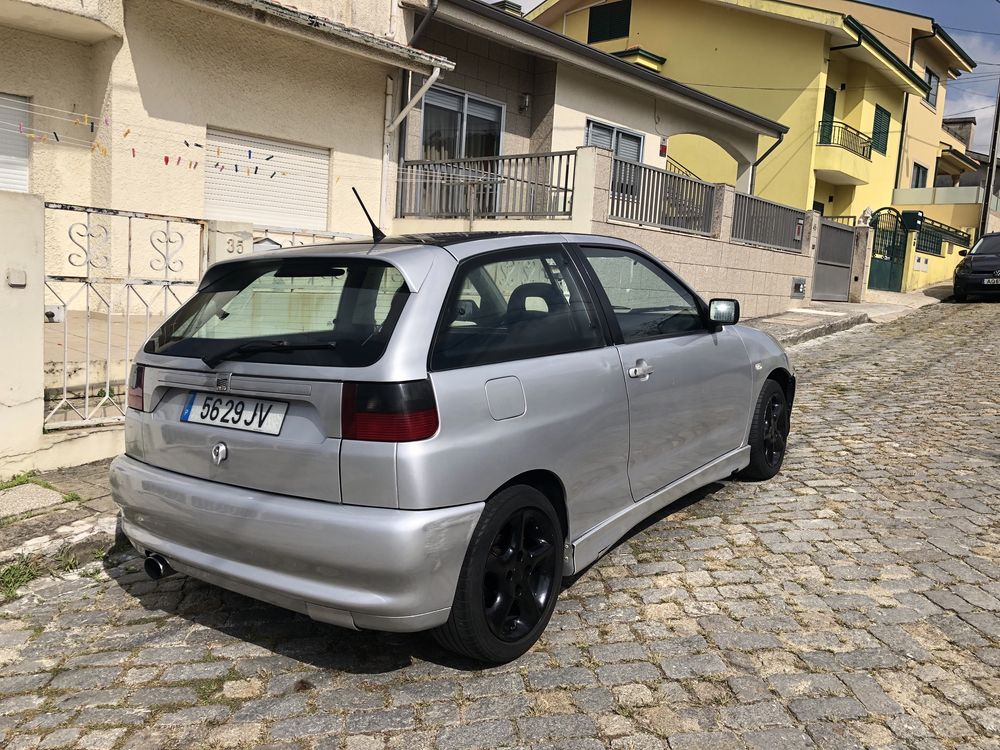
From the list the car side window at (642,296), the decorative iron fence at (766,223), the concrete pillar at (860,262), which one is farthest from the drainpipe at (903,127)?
the car side window at (642,296)

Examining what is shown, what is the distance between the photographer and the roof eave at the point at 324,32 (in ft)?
30.2

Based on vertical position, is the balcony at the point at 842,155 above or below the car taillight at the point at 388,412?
above

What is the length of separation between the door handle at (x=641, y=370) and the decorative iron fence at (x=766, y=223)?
10642 millimetres

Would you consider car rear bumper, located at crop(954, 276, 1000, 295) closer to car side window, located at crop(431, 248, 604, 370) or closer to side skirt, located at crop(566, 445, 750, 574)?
side skirt, located at crop(566, 445, 750, 574)

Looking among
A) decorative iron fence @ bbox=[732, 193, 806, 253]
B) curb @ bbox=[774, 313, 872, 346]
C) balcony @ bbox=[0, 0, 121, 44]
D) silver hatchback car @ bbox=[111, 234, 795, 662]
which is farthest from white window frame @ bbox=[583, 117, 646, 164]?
silver hatchback car @ bbox=[111, 234, 795, 662]

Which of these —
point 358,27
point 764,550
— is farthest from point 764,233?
point 764,550

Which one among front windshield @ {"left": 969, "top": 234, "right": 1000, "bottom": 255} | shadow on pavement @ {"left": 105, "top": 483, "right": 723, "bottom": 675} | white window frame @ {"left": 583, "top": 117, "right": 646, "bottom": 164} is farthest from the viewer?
front windshield @ {"left": 969, "top": 234, "right": 1000, "bottom": 255}

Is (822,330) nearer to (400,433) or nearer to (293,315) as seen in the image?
(293,315)

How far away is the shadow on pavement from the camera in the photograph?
3225 mm

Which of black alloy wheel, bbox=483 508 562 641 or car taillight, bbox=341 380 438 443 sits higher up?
car taillight, bbox=341 380 438 443

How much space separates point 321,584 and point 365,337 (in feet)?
2.85

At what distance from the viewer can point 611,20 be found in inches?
981

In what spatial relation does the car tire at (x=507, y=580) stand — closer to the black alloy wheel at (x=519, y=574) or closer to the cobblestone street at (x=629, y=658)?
the black alloy wheel at (x=519, y=574)

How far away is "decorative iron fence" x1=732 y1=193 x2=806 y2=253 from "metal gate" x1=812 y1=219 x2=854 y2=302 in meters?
1.73
